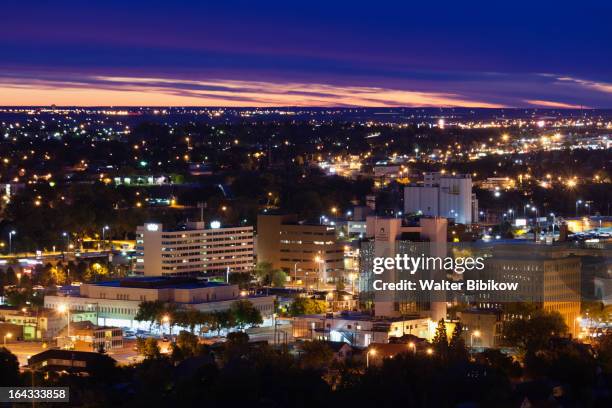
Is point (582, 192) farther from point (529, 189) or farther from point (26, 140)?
point (26, 140)

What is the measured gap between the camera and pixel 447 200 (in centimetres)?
4969

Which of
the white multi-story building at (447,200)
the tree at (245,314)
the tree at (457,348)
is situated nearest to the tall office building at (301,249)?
the tree at (245,314)

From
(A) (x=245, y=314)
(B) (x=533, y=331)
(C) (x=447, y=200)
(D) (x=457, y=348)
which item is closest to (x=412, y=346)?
(D) (x=457, y=348)

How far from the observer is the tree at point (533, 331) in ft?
80.6

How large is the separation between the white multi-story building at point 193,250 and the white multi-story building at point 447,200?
1176 cm

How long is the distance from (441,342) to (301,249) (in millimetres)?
13832

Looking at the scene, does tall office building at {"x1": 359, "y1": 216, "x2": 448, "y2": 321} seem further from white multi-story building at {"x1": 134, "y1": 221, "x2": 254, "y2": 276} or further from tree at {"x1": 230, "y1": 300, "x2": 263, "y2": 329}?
white multi-story building at {"x1": 134, "y1": 221, "x2": 254, "y2": 276}

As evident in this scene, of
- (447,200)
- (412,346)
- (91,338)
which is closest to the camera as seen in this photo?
(412,346)

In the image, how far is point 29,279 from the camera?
111 feet

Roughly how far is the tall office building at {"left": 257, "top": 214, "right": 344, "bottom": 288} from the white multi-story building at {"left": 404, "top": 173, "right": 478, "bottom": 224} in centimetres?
1148

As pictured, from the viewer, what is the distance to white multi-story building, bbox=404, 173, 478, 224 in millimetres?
49312

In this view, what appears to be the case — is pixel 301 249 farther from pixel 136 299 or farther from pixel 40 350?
pixel 40 350

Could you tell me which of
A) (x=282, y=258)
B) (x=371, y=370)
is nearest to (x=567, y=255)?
(x=282, y=258)

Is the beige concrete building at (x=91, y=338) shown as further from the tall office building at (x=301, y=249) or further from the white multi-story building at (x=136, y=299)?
the tall office building at (x=301, y=249)
